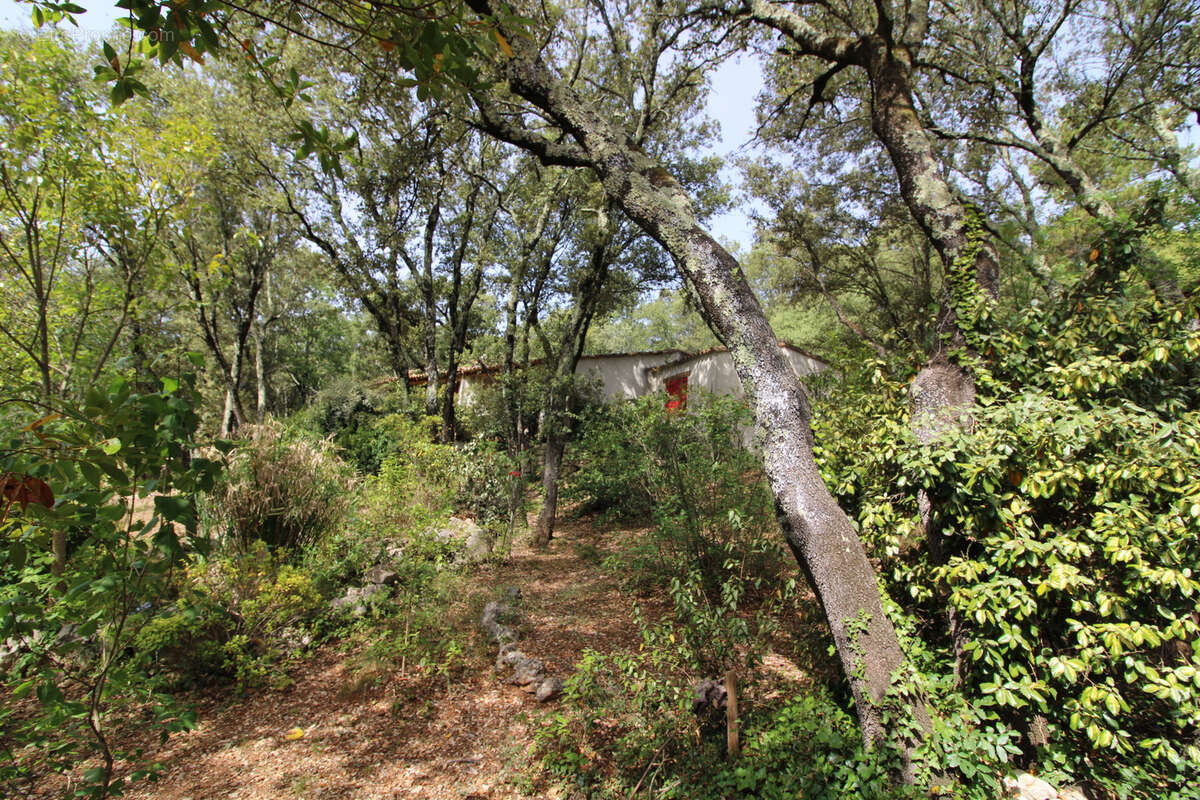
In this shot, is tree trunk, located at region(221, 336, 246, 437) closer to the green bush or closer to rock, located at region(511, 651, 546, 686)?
the green bush

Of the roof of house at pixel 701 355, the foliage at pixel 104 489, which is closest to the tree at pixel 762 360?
the foliage at pixel 104 489

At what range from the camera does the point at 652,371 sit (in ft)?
59.2

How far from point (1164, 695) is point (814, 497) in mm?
1543

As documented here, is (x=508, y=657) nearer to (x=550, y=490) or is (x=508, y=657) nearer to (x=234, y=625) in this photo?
(x=234, y=625)

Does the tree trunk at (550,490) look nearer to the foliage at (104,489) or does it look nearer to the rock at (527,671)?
the rock at (527,671)

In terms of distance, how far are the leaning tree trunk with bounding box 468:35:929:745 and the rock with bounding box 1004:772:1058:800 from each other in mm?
481

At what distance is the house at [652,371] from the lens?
50.6ft

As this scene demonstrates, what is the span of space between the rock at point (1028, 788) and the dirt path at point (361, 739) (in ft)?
7.98

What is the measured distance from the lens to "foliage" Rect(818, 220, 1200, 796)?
7.45 ft

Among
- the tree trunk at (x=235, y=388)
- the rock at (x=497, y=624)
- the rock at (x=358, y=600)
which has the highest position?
the tree trunk at (x=235, y=388)

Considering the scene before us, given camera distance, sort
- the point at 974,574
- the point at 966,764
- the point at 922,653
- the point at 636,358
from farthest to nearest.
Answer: the point at 636,358
the point at 922,653
the point at 974,574
the point at 966,764

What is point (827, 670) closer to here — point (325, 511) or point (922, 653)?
point (922, 653)

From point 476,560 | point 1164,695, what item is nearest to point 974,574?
point 1164,695

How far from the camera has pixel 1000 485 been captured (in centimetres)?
261
